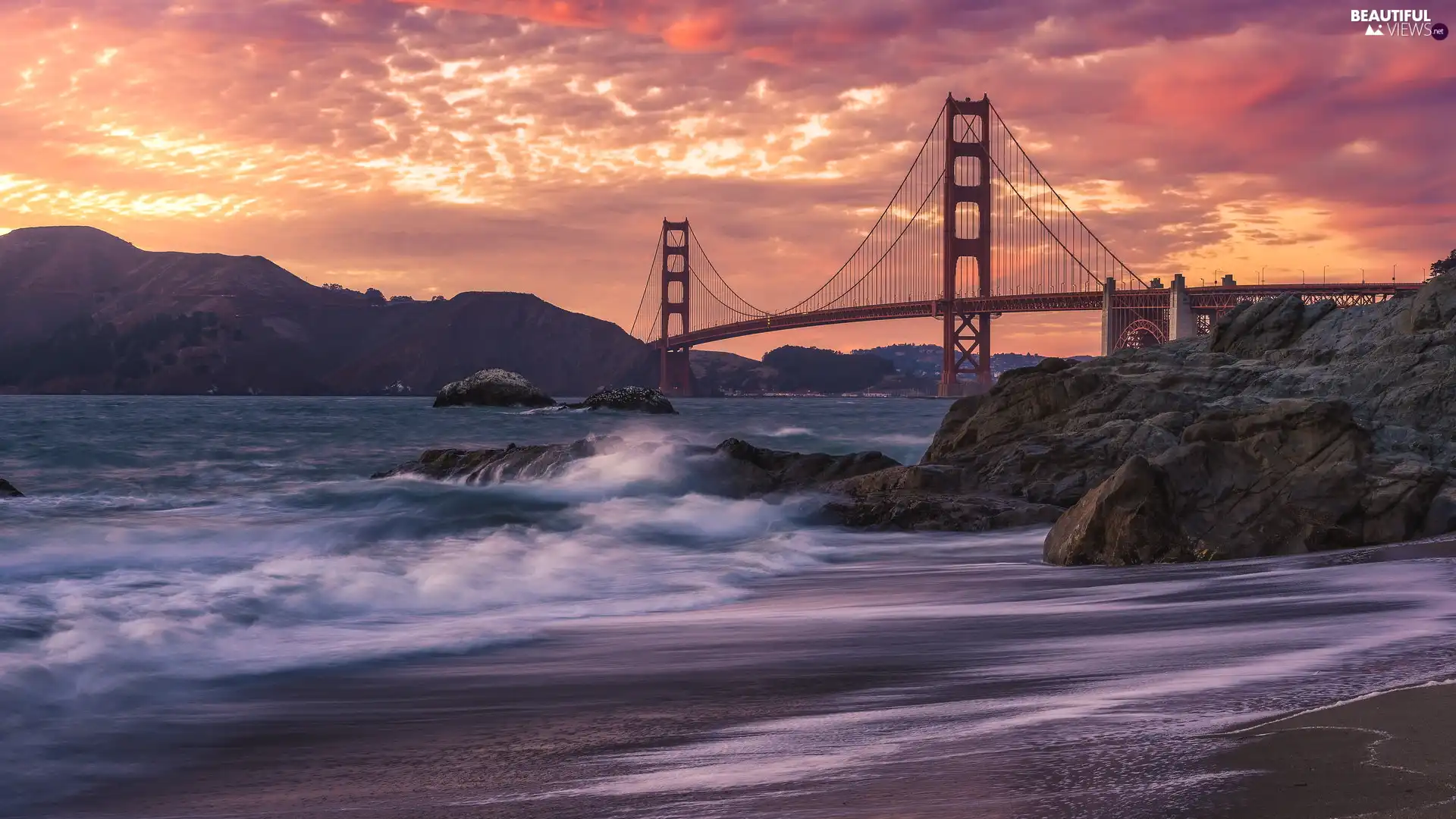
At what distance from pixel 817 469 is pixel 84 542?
9.11 metres

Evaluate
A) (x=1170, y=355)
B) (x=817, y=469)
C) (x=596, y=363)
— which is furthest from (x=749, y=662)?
(x=596, y=363)

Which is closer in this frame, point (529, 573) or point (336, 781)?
point (336, 781)

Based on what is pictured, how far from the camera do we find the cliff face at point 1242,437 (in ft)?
32.9

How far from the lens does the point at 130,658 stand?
6.52 meters

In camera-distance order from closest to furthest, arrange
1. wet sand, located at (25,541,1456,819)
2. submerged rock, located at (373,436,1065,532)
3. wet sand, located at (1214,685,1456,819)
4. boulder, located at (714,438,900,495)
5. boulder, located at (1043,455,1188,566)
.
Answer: wet sand, located at (1214,685,1456,819)
wet sand, located at (25,541,1456,819)
boulder, located at (1043,455,1188,566)
submerged rock, located at (373,436,1065,532)
boulder, located at (714,438,900,495)

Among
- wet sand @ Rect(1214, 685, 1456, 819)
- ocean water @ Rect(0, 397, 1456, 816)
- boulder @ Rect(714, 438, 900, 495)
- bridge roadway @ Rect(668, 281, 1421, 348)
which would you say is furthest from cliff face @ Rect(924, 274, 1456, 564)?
bridge roadway @ Rect(668, 281, 1421, 348)

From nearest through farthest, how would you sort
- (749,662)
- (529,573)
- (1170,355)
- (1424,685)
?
(1424,685), (749,662), (529,573), (1170,355)

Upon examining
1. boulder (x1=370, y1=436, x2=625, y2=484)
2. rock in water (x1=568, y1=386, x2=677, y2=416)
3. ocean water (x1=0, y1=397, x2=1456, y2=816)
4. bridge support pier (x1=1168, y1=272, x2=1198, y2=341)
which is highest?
bridge support pier (x1=1168, y1=272, x2=1198, y2=341)

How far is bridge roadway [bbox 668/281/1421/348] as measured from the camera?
A: 177 feet

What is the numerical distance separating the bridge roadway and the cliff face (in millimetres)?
31230

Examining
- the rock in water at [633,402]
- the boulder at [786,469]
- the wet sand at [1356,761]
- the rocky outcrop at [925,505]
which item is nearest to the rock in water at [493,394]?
the rock in water at [633,402]

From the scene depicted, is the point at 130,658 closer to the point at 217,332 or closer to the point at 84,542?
the point at 84,542

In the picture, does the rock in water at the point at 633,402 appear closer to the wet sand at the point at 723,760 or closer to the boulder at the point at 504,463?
the boulder at the point at 504,463

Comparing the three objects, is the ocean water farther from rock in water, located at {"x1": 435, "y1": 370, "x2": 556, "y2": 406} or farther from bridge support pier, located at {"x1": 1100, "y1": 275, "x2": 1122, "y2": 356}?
rock in water, located at {"x1": 435, "y1": 370, "x2": 556, "y2": 406}
